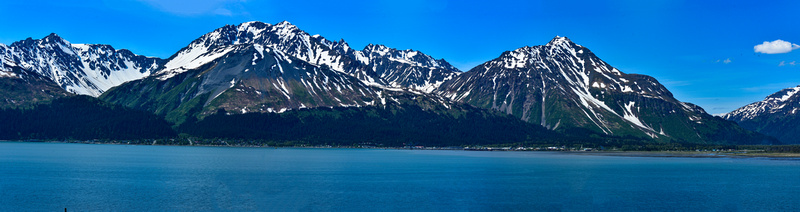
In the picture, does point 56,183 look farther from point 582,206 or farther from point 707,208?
point 707,208

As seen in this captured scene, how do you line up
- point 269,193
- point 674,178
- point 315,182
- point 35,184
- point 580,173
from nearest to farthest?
1. point 269,193
2. point 35,184
3. point 315,182
4. point 674,178
5. point 580,173

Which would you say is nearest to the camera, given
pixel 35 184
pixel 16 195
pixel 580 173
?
pixel 16 195

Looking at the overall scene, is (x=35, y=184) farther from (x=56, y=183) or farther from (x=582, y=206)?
(x=582, y=206)

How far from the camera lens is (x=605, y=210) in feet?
317

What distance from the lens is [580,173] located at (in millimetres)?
172875

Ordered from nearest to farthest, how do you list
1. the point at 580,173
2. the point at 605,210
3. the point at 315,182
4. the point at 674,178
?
1. the point at 605,210
2. the point at 315,182
3. the point at 674,178
4. the point at 580,173

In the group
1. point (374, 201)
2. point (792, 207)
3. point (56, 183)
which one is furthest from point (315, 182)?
point (792, 207)

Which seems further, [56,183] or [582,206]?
[56,183]

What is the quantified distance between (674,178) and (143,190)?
415 feet

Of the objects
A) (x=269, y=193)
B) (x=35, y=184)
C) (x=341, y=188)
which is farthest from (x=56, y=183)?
(x=341, y=188)

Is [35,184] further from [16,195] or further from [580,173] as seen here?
[580,173]

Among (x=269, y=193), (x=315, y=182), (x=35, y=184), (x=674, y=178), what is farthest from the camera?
(x=674, y=178)

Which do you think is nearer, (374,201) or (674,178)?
(374,201)

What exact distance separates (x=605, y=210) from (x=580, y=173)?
7843 cm
